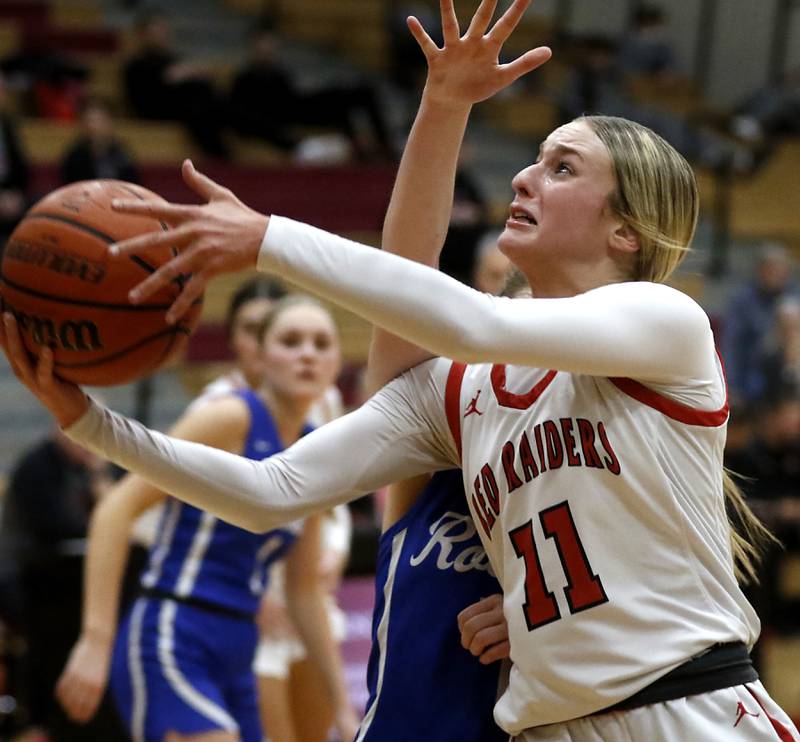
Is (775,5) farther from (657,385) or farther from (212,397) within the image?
(657,385)

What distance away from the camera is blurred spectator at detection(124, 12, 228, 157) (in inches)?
472

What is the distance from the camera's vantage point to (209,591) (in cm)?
448

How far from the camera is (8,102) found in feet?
38.5

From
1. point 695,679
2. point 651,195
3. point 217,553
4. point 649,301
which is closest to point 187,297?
point 649,301

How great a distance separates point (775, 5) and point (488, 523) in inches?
492

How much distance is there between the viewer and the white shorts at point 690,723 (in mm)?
2502

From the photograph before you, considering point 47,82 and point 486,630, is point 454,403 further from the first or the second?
point 47,82

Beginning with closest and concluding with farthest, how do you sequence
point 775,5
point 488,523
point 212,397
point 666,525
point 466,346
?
point 466,346, point 666,525, point 488,523, point 212,397, point 775,5

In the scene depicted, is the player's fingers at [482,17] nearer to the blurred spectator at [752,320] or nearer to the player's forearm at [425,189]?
the player's forearm at [425,189]

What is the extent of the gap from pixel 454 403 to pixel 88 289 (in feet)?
2.34

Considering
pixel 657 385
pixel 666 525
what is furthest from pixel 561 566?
pixel 657 385

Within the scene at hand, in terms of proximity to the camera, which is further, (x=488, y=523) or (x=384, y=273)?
(x=488, y=523)

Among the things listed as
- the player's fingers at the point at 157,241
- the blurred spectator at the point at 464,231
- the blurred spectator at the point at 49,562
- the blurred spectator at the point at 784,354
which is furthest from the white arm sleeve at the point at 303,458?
the blurred spectator at the point at 784,354

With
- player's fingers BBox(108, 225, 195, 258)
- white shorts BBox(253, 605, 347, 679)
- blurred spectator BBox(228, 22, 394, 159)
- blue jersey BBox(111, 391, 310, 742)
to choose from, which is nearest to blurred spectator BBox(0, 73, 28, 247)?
blurred spectator BBox(228, 22, 394, 159)
